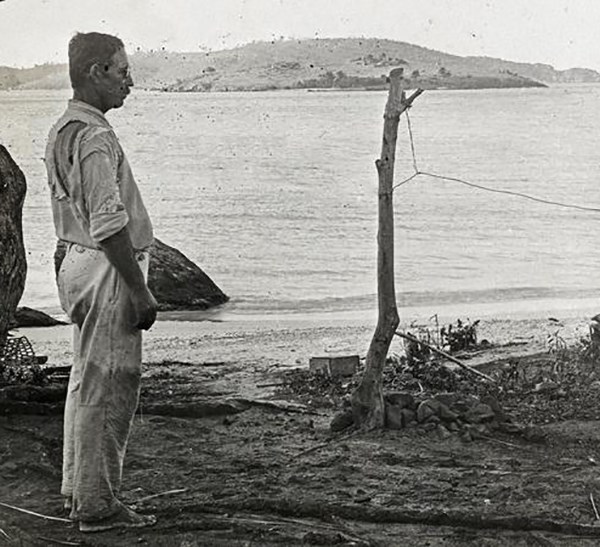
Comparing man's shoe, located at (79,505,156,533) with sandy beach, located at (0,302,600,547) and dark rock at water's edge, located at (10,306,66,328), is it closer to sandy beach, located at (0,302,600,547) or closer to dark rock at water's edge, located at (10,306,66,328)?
sandy beach, located at (0,302,600,547)

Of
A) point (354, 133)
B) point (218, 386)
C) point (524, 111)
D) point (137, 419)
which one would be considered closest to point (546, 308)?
point (218, 386)

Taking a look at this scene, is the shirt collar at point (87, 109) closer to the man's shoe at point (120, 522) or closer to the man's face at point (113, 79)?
the man's face at point (113, 79)

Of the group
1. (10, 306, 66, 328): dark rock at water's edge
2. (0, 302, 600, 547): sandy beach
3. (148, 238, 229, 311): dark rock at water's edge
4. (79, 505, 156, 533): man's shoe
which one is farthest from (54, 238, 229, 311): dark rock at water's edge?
(79, 505, 156, 533): man's shoe

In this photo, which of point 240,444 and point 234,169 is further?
point 234,169

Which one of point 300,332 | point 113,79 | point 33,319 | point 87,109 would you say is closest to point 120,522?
point 87,109

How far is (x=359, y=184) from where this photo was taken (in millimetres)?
26531

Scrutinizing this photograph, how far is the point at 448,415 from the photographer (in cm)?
659

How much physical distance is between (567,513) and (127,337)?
2.06m

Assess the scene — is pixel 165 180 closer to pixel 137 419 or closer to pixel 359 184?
pixel 359 184

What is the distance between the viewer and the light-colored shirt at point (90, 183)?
452cm

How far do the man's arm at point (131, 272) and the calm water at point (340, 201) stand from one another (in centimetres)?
925

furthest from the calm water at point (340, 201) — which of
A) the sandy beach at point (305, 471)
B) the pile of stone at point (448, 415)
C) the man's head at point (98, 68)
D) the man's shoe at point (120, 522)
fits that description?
the man's head at point (98, 68)

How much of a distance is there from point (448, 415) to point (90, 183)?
9.49 ft

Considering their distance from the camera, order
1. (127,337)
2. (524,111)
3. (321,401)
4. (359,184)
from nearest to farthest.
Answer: (127,337), (321,401), (359,184), (524,111)
